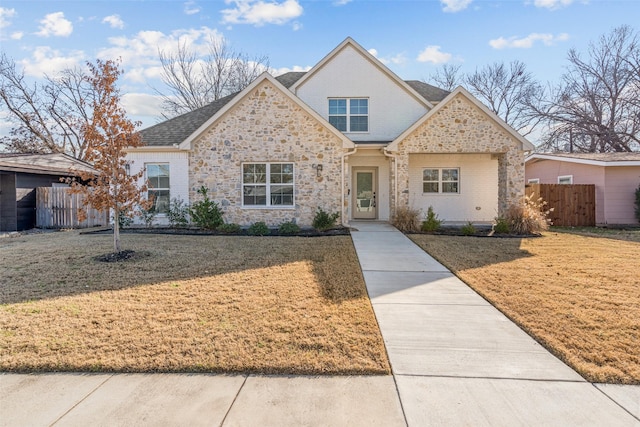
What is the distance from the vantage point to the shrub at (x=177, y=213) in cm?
1345

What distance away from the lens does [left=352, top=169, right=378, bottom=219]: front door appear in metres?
15.8

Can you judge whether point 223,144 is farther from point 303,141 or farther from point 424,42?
point 424,42

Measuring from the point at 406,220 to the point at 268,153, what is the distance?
5957 millimetres

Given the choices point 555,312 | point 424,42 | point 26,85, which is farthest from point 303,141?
point 26,85

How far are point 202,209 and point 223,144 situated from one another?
9.06 ft

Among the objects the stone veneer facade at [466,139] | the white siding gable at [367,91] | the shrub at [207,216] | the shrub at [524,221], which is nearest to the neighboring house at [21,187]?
the shrub at [207,216]

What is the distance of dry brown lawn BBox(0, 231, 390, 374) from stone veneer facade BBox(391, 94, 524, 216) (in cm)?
734

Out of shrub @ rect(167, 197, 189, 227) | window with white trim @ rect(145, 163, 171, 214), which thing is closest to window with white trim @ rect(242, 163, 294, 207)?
shrub @ rect(167, 197, 189, 227)

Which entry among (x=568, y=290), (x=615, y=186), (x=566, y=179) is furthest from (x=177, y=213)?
(x=615, y=186)

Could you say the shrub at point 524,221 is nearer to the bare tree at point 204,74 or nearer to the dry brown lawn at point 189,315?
the dry brown lawn at point 189,315

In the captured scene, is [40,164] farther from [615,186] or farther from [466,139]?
[615,186]

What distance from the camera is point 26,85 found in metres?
28.7

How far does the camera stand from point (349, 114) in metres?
15.8

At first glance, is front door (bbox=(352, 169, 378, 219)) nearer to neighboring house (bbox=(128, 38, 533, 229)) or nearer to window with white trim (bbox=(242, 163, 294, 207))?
neighboring house (bbox=(128, 38, 533, 229))
